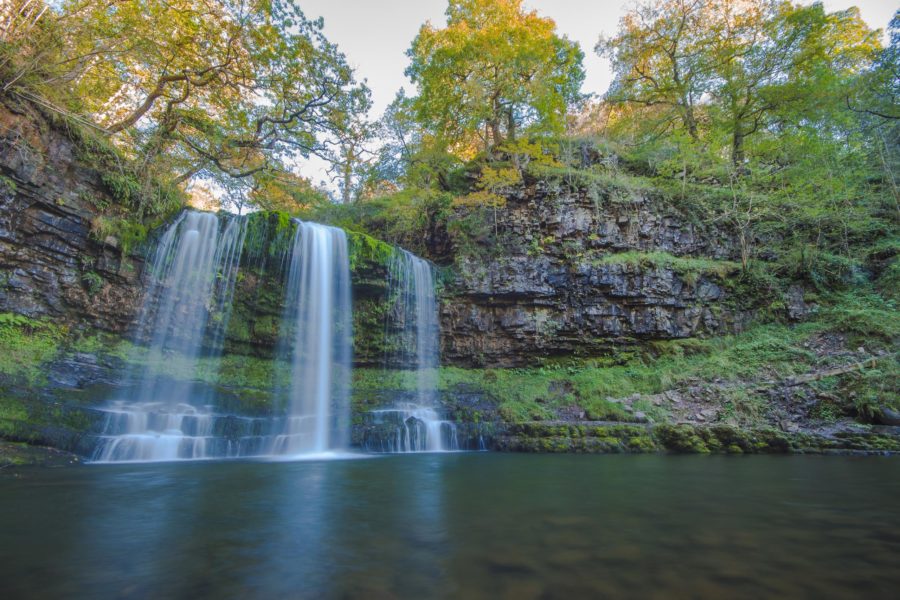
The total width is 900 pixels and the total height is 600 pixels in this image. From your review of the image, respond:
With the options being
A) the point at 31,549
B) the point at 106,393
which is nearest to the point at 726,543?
the point at 31,549

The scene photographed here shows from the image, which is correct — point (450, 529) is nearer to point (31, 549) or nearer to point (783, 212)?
point (31, 549)

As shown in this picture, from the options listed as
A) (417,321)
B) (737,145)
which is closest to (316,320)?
(417,321)

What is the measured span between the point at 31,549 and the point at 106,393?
782cm

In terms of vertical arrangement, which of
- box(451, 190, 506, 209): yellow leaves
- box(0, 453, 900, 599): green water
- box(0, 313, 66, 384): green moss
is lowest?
box(0, 453, 900, 599): green water

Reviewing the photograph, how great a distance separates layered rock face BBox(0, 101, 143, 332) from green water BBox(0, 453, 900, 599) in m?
5.71

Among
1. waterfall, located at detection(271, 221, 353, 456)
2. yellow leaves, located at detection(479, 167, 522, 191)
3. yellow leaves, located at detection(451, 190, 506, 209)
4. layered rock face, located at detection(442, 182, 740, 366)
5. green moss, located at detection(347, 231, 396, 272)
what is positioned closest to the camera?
waterfall, located at detection(271, 221, 353, 456)

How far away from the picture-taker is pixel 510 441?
927 centimetres

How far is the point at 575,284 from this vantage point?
1329cm

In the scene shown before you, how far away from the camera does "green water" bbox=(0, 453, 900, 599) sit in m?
1.93

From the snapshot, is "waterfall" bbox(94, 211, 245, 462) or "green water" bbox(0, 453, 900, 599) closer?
"green water" bbox(0, 453, 900, 599)

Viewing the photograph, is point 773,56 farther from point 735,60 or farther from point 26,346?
point 26,346

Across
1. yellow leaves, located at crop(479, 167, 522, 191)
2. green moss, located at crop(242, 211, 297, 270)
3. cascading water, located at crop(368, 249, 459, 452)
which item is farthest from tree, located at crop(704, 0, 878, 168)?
green moss, located at crop(242, 211, 297, 270)

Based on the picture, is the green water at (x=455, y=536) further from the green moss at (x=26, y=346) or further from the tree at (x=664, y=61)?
the tree at (x=664, y=61)

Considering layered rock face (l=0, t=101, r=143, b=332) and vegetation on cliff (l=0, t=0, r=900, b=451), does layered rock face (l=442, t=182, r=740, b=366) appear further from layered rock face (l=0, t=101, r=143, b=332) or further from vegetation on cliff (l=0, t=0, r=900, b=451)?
layered rock face (l=0, t=101, r=143, b=332)
